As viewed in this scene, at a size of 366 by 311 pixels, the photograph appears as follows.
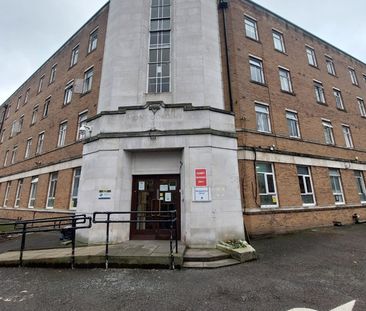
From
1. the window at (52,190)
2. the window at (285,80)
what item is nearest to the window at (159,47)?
the window at (285,80)

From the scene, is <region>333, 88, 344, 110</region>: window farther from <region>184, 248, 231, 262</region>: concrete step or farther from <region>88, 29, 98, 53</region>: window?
<region>88, 29, 98, 53</region>: window

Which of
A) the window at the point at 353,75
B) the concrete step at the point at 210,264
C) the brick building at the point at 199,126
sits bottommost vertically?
the concrete step at the point at 210,264

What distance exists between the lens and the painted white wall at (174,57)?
9.40m

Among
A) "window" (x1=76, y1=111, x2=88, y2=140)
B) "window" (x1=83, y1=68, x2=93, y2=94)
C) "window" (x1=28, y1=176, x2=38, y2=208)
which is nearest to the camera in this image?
"window" (x1=76, y1=111, x2=88, y2=140)

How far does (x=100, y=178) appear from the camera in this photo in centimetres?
818

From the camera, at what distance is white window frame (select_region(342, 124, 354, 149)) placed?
49.5ft

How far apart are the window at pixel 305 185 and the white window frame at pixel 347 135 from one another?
5.71m

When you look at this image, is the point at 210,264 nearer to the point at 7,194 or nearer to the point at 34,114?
the point at 34,114

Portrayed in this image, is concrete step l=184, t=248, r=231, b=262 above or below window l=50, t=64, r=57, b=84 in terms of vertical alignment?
below

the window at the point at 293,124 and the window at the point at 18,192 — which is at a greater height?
the window at the point at 293,124

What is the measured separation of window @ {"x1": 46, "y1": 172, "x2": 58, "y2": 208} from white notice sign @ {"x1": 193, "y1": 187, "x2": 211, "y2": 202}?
10761 millimetres

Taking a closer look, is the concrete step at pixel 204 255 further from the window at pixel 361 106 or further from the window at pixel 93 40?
the window at pixel 361 106

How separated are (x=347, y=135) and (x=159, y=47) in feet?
48.6

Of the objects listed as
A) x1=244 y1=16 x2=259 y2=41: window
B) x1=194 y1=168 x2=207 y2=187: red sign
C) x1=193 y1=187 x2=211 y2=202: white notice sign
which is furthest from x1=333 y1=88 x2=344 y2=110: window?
x1=193 y1=187 x2=211 y2=202: white notice sign
